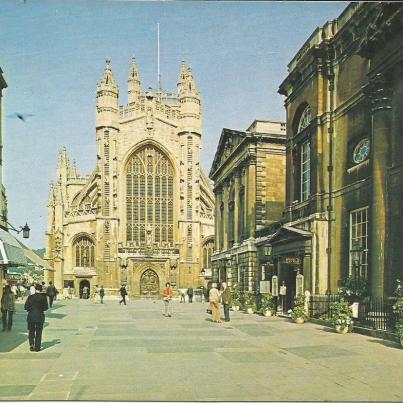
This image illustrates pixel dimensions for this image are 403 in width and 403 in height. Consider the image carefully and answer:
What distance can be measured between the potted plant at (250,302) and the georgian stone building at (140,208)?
2994 cm

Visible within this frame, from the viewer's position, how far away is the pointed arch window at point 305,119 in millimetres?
24391

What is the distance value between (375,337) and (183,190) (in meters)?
47.1

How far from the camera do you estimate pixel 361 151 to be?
19688 mm

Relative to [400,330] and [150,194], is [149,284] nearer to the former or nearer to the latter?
[150,194]

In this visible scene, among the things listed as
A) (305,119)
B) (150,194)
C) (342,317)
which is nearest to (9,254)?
(342,317)

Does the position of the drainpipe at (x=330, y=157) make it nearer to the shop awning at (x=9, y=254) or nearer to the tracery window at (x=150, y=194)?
the shop awning at (x=9, y=254)

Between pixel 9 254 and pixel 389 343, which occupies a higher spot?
pixel 9 254

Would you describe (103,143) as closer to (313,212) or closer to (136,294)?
(136,294)

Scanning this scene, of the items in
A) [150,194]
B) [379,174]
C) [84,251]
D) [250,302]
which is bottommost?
[250,302]

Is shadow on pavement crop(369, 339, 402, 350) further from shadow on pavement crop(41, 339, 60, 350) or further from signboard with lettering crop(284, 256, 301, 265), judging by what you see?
shadow on pavement crop(41, 339, 60, 350)

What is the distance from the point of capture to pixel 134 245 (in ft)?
199

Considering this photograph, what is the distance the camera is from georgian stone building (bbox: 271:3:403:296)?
53.1 ft


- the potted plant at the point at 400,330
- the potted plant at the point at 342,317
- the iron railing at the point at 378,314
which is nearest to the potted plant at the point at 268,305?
the iron railing at the point at 378,314

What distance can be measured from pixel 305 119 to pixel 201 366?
16786 mm
